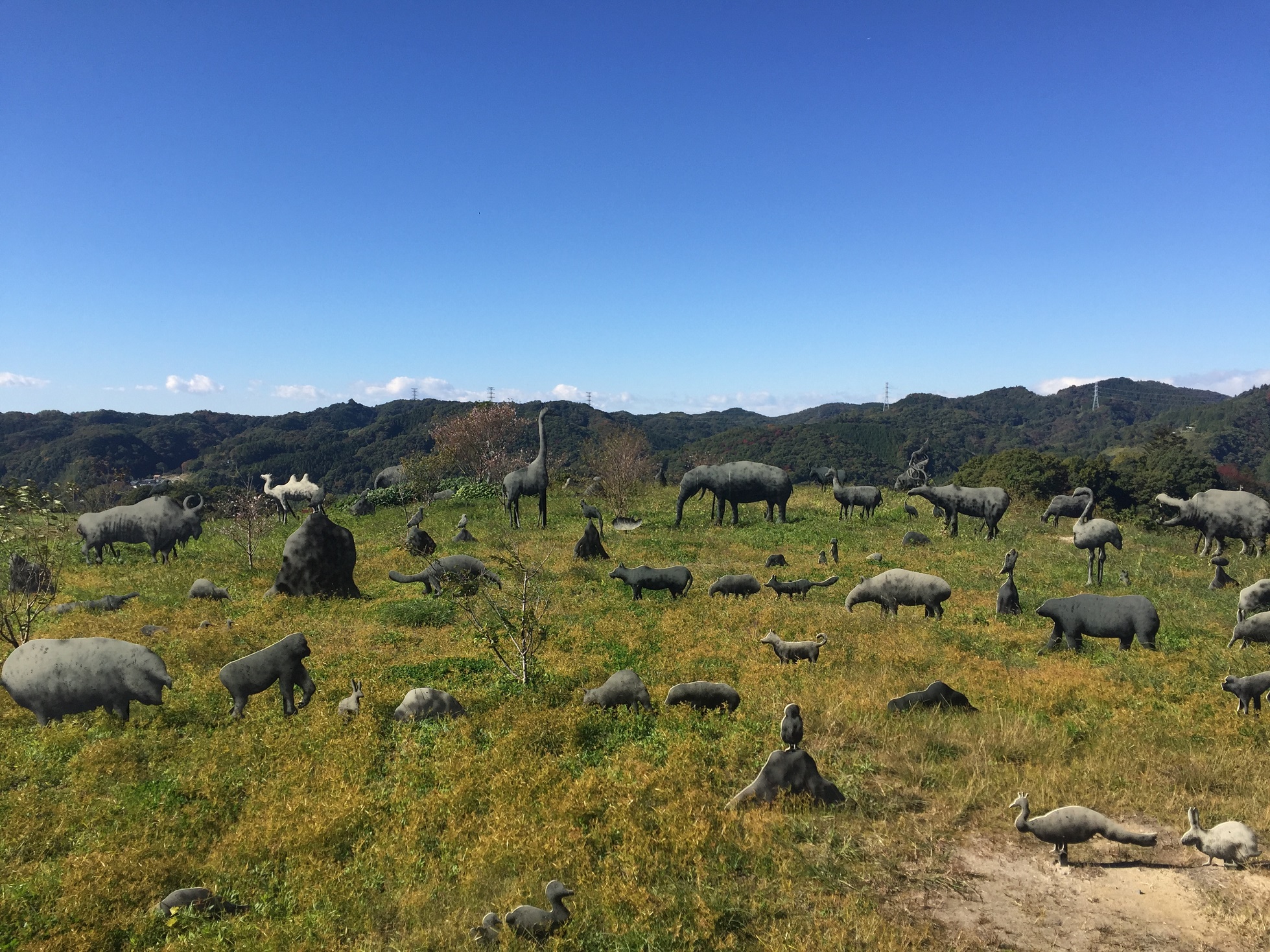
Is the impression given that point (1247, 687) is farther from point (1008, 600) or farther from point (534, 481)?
point (534, 481)

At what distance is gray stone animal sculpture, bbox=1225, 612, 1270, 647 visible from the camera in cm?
1151

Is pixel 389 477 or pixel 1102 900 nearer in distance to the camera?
pixel 1102 900

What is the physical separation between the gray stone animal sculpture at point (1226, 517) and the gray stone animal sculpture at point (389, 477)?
130ft

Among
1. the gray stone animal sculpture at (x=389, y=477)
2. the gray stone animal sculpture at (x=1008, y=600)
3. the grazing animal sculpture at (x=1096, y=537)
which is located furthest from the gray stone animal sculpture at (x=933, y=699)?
the gray stone animal sculpture at (x=389, y=477)

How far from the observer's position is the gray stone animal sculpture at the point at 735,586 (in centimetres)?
1658

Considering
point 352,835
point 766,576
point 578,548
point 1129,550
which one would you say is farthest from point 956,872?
point 1129,550

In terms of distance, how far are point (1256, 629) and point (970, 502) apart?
13.3 metres

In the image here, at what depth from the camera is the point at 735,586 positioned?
16.6 metres

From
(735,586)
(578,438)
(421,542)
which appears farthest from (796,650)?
(578,438)

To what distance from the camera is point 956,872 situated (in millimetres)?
5973

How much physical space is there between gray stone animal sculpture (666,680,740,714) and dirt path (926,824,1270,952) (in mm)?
3807

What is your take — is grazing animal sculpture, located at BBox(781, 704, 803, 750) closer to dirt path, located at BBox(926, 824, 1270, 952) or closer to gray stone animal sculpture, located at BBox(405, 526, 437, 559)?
dirt path, located at BBox(926, 824, 1270, 952)

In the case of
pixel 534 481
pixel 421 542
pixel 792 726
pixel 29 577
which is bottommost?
pixel 792 726

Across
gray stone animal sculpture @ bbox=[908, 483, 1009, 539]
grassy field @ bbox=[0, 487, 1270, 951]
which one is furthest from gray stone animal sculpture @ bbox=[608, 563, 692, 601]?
gray stone animal sculpture @ bbox=[908, 483, 1009, 539]
